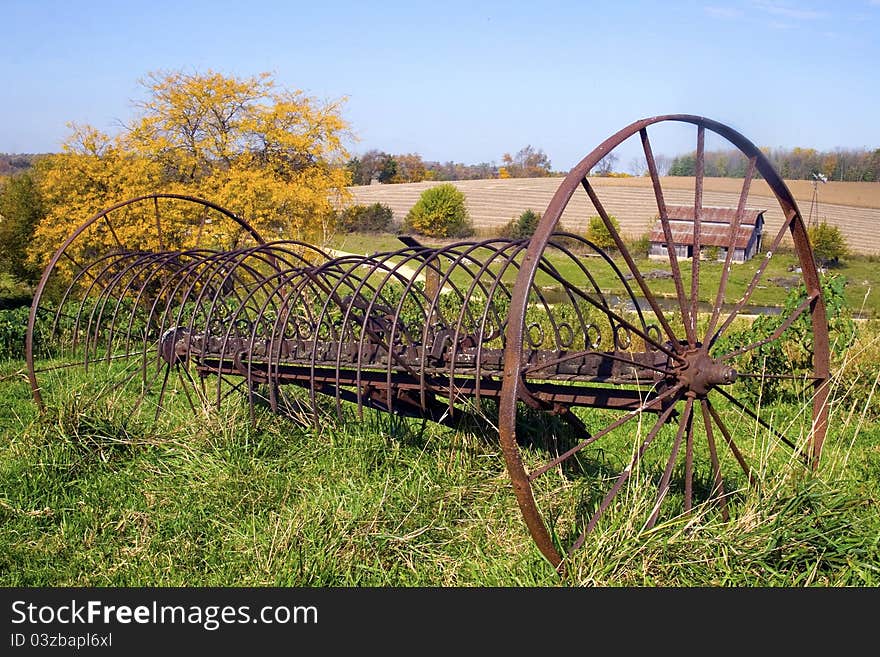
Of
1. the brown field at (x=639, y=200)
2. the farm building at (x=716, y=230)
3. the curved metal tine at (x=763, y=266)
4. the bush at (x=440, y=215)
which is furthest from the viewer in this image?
the bush at (x=440, y=215)

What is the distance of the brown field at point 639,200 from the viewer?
81.4ft

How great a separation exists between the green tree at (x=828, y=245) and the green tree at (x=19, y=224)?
20.2m

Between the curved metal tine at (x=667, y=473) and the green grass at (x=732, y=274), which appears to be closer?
the curved metal tine at (x=667, y=473)

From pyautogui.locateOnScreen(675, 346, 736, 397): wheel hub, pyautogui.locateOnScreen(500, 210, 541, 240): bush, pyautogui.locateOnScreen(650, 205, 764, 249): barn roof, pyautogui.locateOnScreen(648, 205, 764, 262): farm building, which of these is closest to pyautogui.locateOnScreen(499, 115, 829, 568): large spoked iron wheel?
pyautogui.locateOnScreen(675, 346, 736, 397): wheel hub

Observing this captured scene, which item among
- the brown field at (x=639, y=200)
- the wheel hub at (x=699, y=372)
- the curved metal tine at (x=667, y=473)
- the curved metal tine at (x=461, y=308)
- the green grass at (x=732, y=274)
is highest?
the brown field at (x=639, y=200)

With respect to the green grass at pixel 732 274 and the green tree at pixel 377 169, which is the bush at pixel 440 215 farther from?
the green tree at pixel 377 169

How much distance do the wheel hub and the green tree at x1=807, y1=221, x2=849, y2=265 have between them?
1936cm

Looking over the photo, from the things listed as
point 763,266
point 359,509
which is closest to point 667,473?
point 763,266

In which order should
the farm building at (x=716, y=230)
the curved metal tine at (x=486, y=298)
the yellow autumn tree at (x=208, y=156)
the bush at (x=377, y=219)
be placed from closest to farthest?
the curved metal tine at (x=486, y=298) < the yellow autumn tree at (x=208, y=156) < the farm building at (x=716, y=230) < the bush at (x=377, y=219)

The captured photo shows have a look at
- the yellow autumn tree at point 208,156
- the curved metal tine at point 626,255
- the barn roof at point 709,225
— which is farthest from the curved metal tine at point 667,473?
the barn roof at point 709,225

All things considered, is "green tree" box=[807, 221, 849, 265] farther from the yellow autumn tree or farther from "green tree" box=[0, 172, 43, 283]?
"green tree" box=[0, 172, 43, 283]

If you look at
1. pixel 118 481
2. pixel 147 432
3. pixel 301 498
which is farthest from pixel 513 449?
pixel 147 432

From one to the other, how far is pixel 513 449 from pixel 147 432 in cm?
305

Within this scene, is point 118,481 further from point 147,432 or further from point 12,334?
point 12,334
